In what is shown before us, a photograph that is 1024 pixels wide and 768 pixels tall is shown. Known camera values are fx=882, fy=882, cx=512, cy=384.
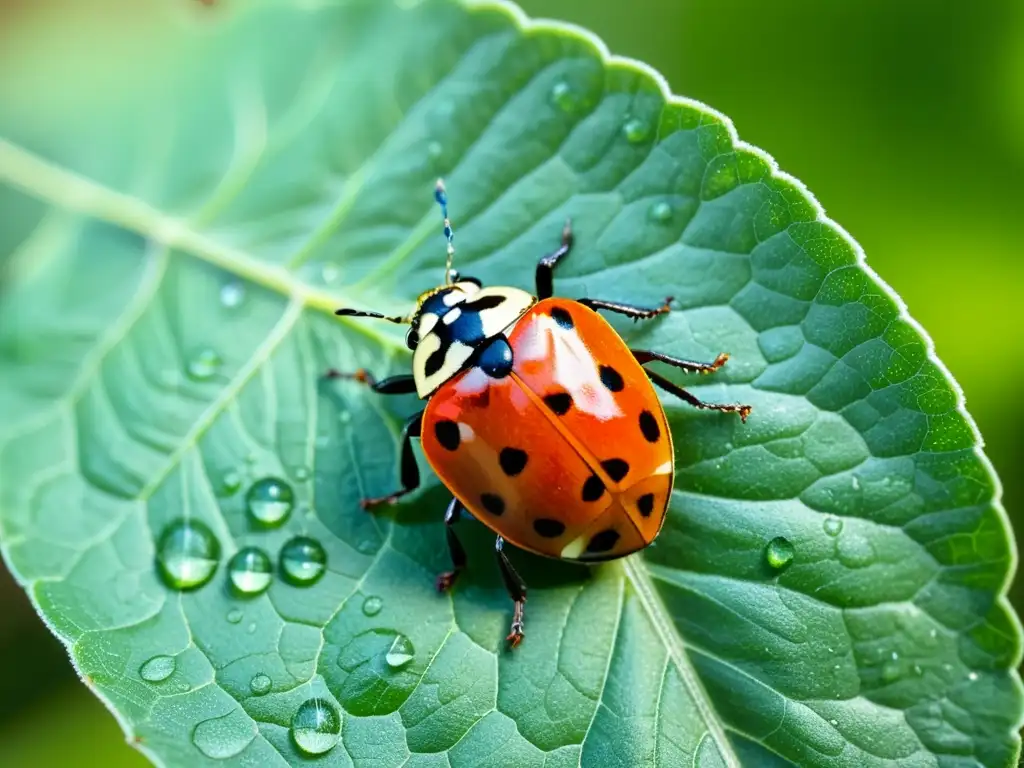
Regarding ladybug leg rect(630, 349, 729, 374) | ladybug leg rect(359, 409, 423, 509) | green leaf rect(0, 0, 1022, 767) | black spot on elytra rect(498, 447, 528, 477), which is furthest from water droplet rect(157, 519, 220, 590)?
ladybug leg rect(630, 349, 729, 374)

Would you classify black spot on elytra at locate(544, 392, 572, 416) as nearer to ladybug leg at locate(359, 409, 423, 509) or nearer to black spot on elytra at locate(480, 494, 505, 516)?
black spot on elytra at locate(480, 494, 505, 516)

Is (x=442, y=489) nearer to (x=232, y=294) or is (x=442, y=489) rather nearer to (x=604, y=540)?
(x=604, y=540)

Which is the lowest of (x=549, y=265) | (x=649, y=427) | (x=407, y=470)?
(x=407, y=470)

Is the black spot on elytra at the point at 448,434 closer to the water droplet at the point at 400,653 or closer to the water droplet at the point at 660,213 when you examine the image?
the water droplet at the point at 400,653

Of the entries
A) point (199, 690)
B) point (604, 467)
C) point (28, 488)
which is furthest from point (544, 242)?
point (28, 488)

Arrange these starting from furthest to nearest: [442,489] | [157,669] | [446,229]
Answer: [446,229] → [442,489] → [157,669]

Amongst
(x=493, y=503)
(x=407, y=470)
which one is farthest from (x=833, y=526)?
(x=407, y=470)

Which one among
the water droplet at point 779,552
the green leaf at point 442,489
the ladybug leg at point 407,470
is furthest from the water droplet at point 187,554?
the water droplet at point 779,552
